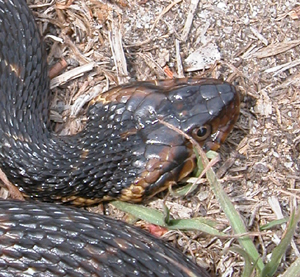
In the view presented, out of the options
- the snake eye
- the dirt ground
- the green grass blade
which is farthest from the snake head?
the green grass blade

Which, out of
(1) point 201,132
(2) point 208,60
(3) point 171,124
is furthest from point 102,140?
(2) point 208,60

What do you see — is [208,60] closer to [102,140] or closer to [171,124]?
[171,124]

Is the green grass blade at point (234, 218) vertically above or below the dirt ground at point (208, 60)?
below

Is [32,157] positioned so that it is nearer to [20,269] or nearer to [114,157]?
[114,157]

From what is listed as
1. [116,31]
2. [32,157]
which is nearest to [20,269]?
[32,157]

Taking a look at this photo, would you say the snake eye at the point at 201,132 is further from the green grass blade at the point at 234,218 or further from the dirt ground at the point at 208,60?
the green grass blade at the point at 234,218

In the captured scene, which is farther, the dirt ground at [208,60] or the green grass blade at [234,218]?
the dirt ground at [208,60]

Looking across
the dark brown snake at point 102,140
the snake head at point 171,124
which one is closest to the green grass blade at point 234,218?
the dark brown snake at point 102,140

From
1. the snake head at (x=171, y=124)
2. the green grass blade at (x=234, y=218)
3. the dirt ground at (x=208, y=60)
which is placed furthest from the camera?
the dirt ground at (x=208, y=60)

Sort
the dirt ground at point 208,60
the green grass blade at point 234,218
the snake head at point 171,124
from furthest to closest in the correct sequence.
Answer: the dirt ground at point 208,60 → the snake head at point 171,124 → the green grass blade at point 234,218
